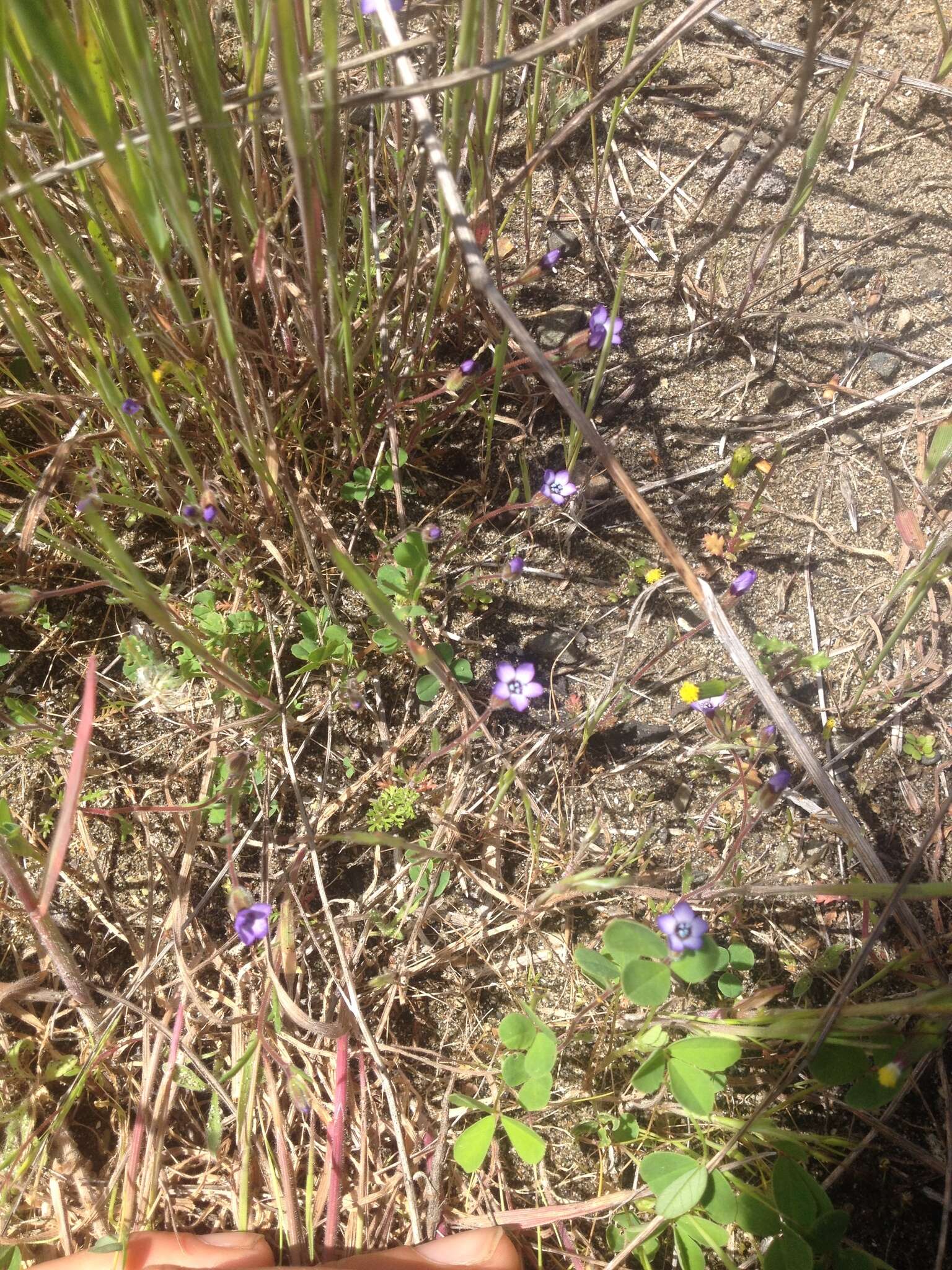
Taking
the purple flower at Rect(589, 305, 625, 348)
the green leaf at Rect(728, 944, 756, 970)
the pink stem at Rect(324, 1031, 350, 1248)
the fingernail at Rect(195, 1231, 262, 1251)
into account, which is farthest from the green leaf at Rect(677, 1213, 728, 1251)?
the purple flower at Rect(589, 305, 625, 348)

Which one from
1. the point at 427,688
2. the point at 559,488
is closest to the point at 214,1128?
the point at 427,688

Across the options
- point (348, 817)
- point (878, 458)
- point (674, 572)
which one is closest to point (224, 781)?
point (348, 817)

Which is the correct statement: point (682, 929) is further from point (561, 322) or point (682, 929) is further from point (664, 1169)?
point (561, 322)

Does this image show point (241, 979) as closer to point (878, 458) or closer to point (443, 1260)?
point (443, 1260)

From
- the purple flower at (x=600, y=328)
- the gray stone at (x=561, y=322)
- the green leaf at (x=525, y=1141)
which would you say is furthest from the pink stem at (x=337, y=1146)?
the gray stone at (x=561, y=322)

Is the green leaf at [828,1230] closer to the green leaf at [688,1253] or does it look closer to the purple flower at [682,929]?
the green leaf at [688,1253]
